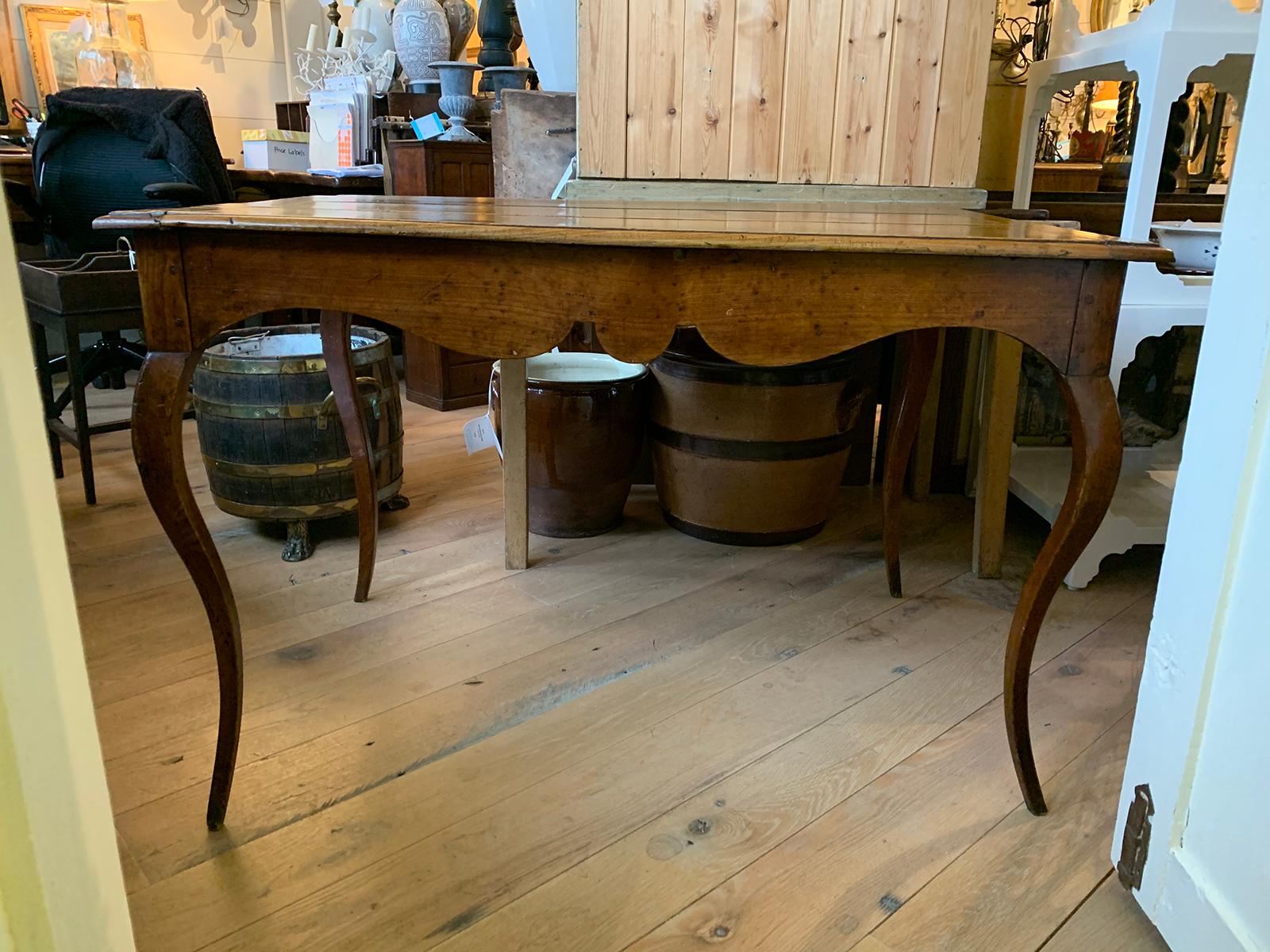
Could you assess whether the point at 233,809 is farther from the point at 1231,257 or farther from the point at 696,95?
the point at 696,95

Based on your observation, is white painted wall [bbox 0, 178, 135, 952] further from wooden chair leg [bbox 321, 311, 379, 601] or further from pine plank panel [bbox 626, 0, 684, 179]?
pine plank panel [bbox 626, 0, 684, 179]

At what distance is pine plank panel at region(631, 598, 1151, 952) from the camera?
3.28 ft

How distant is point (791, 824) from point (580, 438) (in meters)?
1.00

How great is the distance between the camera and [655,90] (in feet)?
5.96

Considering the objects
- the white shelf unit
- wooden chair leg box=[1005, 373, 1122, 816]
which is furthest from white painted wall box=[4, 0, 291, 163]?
wooden chair leg box=[1005, 373, 1122, 816]

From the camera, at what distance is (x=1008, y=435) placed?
1895 millimetres

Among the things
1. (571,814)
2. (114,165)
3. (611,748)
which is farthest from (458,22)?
(571,814)

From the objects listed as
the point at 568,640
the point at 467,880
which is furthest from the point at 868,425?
the point at 467,880

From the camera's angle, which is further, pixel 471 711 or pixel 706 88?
pixel 706 88

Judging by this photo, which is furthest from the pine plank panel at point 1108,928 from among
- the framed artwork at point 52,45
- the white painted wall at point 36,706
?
the framed artwork at point 52,45

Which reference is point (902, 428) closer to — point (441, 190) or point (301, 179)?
point (441, 190)

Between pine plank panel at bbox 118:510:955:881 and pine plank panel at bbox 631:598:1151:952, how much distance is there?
362mm

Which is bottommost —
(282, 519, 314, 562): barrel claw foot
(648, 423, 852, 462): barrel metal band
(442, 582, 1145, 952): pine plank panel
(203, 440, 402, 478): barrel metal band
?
(442, 582, 1145, 952): pine plank panel

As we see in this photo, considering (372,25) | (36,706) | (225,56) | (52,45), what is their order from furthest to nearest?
(225,56)
(52,45)
(372,25)
(36,706)
